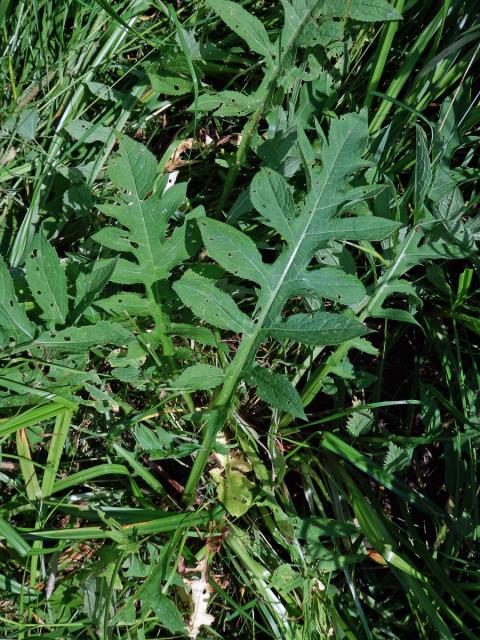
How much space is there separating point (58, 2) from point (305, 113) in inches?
39.9

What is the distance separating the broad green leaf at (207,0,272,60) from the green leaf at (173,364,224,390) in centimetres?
103

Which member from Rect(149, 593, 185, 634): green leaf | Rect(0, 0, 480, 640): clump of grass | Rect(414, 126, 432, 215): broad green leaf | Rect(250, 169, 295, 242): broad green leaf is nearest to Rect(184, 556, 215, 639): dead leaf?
Rect(0, 0, 480, 640): clump of grass

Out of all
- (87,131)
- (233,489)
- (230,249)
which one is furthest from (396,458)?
(87,131)

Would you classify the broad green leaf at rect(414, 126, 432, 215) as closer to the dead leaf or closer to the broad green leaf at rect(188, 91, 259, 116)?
the broad green leaf at rect(188, 91, 259, 116)

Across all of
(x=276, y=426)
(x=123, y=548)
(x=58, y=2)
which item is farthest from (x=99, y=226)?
(x=123, y=548)

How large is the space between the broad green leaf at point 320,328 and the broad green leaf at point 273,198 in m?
0.26

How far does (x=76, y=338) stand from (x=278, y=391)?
62 cm

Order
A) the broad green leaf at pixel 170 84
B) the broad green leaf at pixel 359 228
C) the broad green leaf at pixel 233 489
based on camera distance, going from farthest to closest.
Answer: the broad green leaf at pixel 170 84 → the broad green leaf at pixel 233 489 → the broad green leaf at pixel 359 228

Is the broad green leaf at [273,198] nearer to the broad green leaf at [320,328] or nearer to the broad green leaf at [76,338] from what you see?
the broad green leaf at [320,328]

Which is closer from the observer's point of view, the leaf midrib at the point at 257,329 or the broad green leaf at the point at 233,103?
the leaf midrib at the point at 257,329

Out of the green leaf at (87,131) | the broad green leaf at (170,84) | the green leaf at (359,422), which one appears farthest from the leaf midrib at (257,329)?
the green leaf at (87,131)

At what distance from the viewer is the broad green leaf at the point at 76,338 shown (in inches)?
74.0

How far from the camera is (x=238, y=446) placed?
7.24 feet

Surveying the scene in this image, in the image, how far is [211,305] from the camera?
1878 mm
